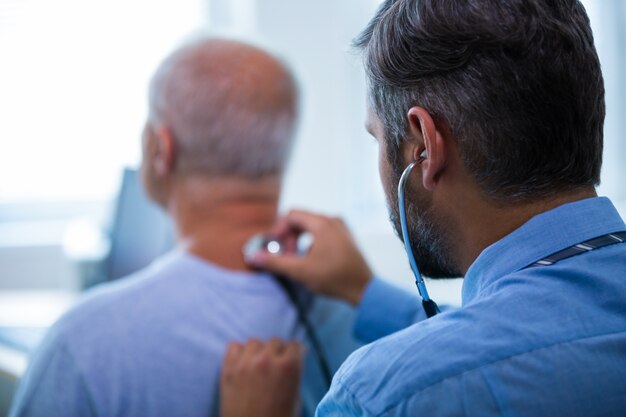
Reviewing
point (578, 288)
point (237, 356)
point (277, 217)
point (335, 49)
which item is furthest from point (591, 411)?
point (335, 49)

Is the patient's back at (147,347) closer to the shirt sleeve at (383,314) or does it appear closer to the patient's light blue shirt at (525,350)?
the shirt sleeve at (383,314)

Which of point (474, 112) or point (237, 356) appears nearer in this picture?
point (474, 112)

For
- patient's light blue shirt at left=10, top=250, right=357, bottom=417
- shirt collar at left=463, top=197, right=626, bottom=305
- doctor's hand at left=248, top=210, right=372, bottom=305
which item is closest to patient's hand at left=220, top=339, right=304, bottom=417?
patient's light blue shirt at left=10, top=250, right=357, bottom=417

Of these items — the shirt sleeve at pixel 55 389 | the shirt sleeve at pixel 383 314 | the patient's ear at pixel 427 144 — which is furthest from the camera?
the shirt sleeve at pixel 383 314

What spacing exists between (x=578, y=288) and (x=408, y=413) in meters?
0.19

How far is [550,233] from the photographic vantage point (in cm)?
64

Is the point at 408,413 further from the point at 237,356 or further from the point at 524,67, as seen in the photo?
the point at 237,356

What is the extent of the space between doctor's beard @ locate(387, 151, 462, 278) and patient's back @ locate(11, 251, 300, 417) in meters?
0.40

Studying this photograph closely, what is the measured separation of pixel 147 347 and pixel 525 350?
61cm

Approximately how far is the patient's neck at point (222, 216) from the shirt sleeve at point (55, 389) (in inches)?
11.3

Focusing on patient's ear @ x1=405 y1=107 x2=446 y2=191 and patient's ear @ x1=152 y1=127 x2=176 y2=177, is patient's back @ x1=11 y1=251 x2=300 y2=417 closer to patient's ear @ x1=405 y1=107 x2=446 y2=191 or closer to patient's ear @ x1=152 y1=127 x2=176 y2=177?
patient's ear @ x1=152 y1=127 x2=176 y2=177

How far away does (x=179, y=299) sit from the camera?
1024mm

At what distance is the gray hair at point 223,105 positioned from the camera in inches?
43.4

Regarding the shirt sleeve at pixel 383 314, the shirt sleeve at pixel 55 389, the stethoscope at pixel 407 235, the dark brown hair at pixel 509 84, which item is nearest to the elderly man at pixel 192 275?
the shirt sleeve at pixel 55 389
